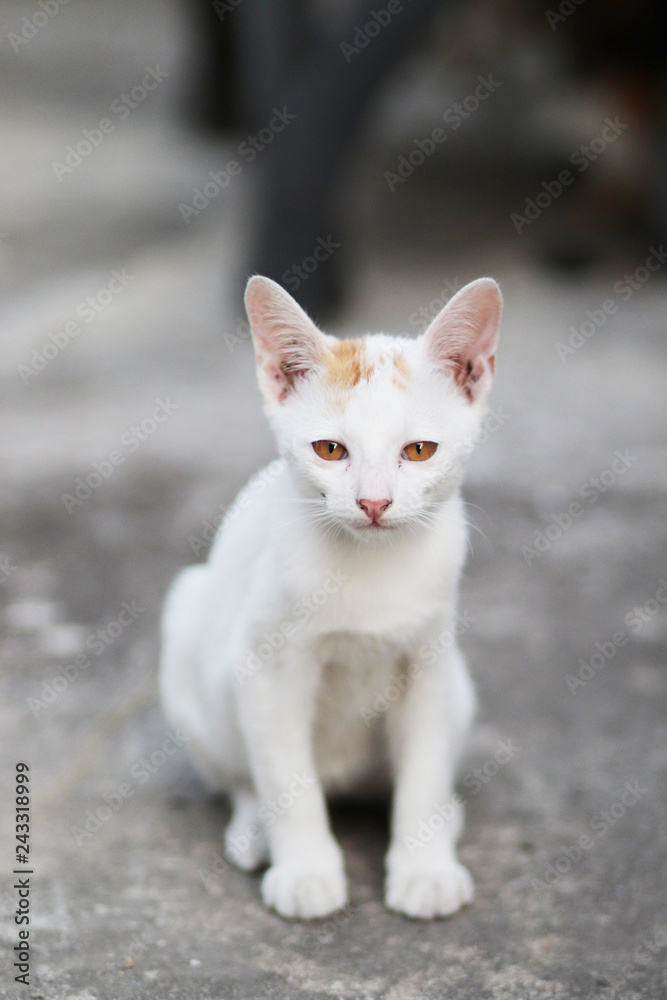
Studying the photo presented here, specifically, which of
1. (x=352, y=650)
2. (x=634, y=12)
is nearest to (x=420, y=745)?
(x=352, y=650)

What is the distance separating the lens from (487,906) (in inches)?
95.7

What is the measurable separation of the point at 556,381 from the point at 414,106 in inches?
240

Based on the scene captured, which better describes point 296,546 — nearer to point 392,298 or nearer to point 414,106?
point 392,298
